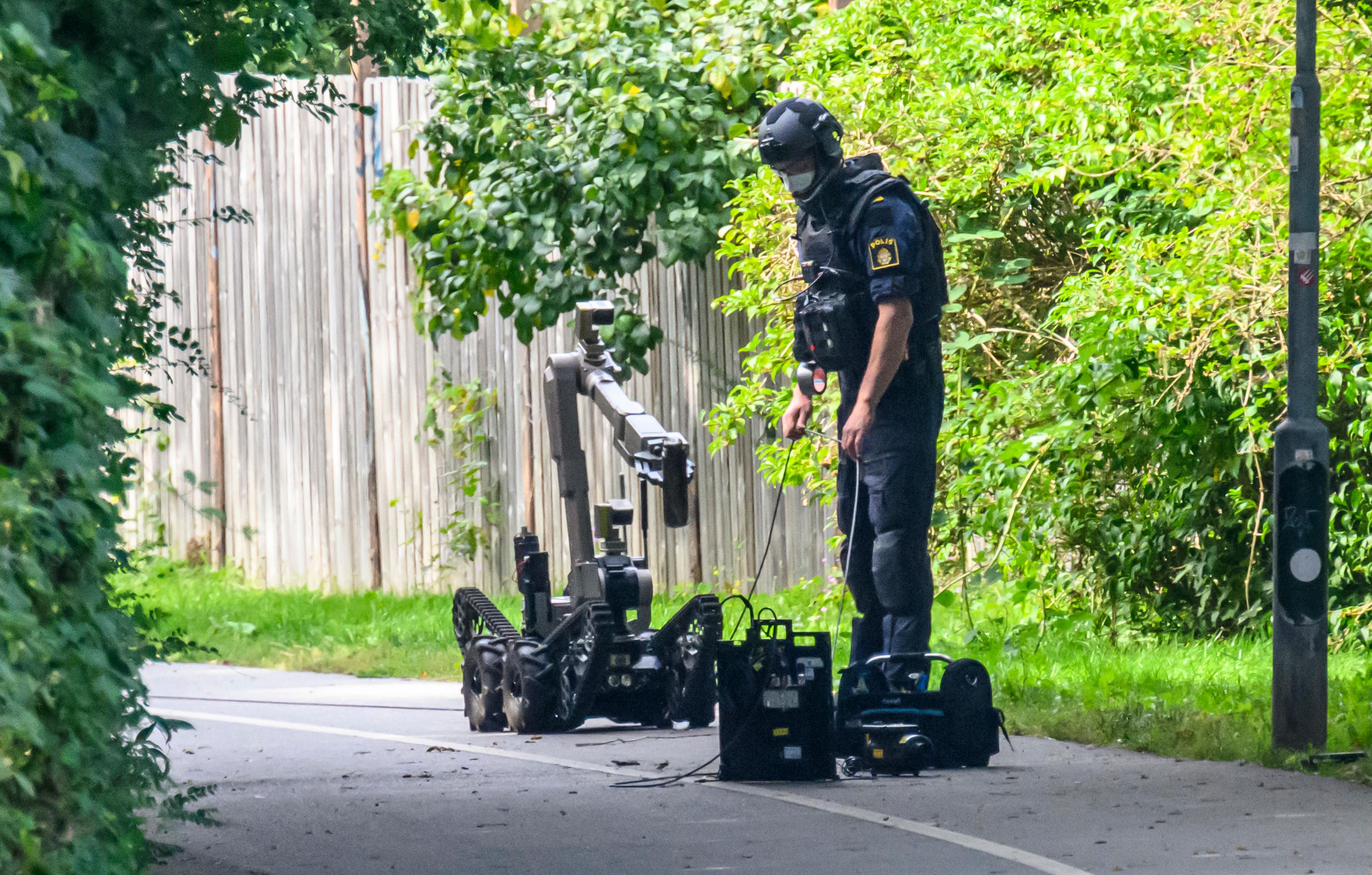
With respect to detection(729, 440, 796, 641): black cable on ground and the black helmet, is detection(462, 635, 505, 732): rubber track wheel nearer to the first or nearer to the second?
detection(729, 440, 796, 641): black cable on ground

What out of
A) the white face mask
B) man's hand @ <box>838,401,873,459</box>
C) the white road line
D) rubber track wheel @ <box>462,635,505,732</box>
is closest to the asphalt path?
the white road line

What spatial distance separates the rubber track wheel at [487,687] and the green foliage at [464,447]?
543 centimetres

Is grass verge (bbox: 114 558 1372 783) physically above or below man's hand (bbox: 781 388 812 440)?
below

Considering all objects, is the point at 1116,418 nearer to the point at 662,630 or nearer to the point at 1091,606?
the point at 1091,606

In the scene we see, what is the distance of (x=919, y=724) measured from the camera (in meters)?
7.43

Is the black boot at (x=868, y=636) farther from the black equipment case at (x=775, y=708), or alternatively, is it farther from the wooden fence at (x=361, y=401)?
the wooden fence at (x=361, y=401)

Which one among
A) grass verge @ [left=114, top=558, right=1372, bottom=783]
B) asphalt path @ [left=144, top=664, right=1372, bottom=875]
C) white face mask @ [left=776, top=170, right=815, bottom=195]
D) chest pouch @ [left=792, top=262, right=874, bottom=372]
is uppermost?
white face mask @ [left=776, top=170, right=815, bottom=195]

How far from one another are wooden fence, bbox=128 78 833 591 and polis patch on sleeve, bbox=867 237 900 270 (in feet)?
16.9

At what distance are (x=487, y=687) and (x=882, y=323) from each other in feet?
8.97

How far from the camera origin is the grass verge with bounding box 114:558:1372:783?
794cm

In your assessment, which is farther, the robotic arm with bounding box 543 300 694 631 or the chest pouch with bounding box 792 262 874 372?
the robotic arm with bounding box 543 300 694 631

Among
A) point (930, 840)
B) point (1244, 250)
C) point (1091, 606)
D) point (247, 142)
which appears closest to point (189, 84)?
point (930, 840)

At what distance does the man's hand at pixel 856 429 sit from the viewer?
7668 mm

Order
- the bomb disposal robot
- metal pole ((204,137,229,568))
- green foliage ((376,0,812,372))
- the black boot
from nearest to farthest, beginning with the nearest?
1. the black boot
2. the bomb disposal robot
3. green foliage ((376,0,812,372))
4. metal pole ((204,137,229,568))
